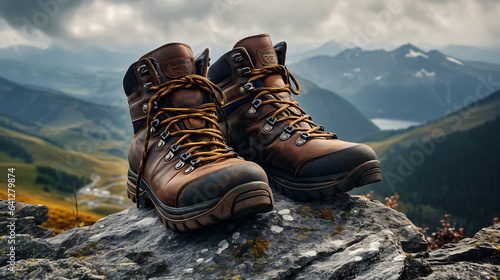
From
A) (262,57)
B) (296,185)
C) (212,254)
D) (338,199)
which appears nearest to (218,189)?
(212,254)

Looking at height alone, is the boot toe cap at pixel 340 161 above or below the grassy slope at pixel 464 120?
above

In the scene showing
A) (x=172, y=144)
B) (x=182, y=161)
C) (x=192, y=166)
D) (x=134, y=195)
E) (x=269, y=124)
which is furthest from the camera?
(x=134, y=195)

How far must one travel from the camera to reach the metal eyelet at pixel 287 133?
14.2ft

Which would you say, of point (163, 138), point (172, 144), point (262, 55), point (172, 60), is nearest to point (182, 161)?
point (172, 144)

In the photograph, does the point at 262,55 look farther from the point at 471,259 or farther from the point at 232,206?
the point at 471,259

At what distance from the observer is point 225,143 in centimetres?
413

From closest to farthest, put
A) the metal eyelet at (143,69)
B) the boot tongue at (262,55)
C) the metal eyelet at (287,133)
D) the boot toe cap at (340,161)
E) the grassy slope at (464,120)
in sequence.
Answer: the boot toe cap at (340,161), the metal eyelet at (143,69), the metal eyelet at (287,133), the boot tongue at (262,55), the grassy slope at (464,120)

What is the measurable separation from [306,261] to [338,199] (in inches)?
51.9

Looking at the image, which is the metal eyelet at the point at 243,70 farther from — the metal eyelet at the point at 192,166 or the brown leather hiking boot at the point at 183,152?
the metal eyelet at the point at 192,166

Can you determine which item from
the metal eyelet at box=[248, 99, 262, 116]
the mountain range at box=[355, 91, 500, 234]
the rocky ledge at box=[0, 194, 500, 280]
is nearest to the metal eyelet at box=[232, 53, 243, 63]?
the metal eyelet at box=[248, 99, 262, 116]

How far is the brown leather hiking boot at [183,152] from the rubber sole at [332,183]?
872 millimetres

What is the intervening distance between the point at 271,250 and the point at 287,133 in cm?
166

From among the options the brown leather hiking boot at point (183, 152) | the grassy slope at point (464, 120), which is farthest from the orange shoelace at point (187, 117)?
the grassy slope at point (464, 120)

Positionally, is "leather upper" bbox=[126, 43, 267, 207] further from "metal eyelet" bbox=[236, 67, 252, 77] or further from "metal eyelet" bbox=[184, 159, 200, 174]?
"metal eyelet" bbox=[236, 67, 252, 77]
